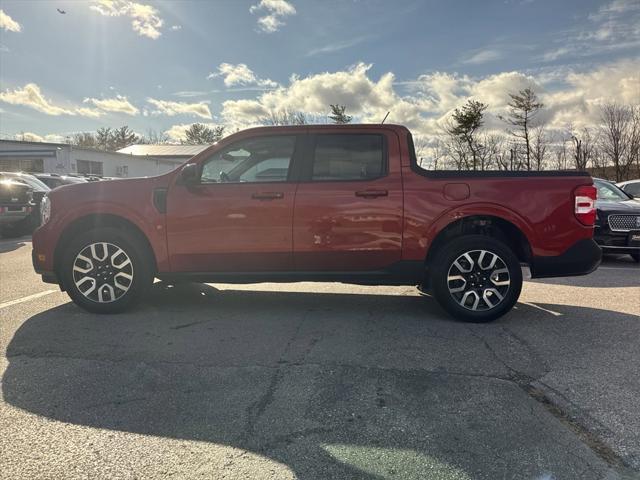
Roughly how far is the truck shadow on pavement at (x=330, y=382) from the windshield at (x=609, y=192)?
5.04 meters

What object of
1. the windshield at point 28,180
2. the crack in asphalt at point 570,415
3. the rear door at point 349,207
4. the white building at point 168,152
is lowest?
the crack in asphalt at point 570,415

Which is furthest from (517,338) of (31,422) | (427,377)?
(31,422)

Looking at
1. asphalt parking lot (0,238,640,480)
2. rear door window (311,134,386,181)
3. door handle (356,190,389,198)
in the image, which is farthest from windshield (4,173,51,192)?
door handle (356,190,389,198)

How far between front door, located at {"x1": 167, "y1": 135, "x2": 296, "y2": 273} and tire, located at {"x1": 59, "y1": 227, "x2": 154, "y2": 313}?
0.37 meters

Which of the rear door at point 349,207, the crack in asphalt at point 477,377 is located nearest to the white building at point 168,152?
the rear door at point 349,207

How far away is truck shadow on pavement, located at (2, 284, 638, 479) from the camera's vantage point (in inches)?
87.9

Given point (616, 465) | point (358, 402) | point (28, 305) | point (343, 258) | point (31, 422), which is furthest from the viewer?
point (28, 305)

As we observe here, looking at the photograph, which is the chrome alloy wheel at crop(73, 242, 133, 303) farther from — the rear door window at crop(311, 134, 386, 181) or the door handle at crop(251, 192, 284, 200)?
the rear door window at crop(311, 134, 386, 181)

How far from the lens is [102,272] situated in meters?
4.54

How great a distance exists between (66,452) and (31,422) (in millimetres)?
478

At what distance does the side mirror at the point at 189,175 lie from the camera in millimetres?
4387

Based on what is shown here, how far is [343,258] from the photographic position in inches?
173

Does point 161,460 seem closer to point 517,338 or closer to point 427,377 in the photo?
point 427,377

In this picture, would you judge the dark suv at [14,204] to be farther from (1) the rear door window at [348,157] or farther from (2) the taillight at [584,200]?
(2) the taillight at [584,200]
